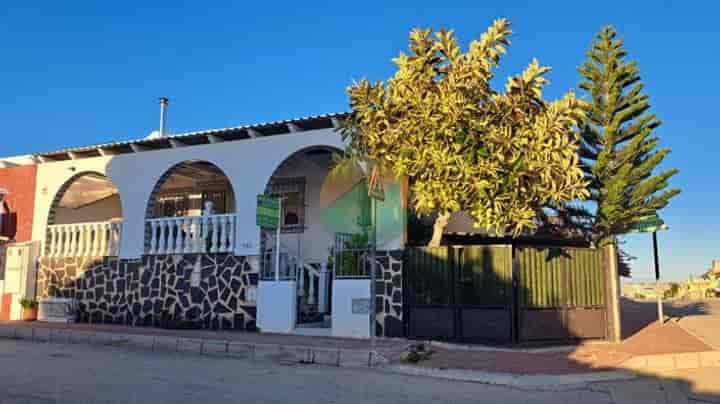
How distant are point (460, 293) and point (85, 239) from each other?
10163mm

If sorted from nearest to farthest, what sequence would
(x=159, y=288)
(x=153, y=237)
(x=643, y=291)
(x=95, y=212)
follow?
(x=159, y=288) → (x=153, y=237) → (x=95, y=212) → (x=643, y=291)

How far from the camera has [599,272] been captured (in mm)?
11828

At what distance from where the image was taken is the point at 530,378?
8328 millimetres

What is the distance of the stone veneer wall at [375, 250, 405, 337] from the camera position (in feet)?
38.3

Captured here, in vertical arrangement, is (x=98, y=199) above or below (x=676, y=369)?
above

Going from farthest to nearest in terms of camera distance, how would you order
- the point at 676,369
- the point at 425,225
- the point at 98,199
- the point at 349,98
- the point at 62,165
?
the point at 98,199, the point at 62,165, the point at 425,225, the point at 349,98, the point at 676,369

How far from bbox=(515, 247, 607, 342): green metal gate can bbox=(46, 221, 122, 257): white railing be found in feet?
33.0

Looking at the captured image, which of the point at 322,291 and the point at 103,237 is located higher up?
the point at 103,237

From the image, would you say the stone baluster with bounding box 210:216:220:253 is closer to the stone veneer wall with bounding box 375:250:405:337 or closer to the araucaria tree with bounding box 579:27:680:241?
the stone veneer wall with bounding box 375:250:405:337

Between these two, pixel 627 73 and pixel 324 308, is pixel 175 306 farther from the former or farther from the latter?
pixel 627 73

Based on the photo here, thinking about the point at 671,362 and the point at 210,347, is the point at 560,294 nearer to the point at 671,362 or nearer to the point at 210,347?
the point at 671,362

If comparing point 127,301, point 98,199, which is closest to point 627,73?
point 127,301

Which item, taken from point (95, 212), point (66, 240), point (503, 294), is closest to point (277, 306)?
point (503, 294)

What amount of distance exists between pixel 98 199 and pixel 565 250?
1514 cm
